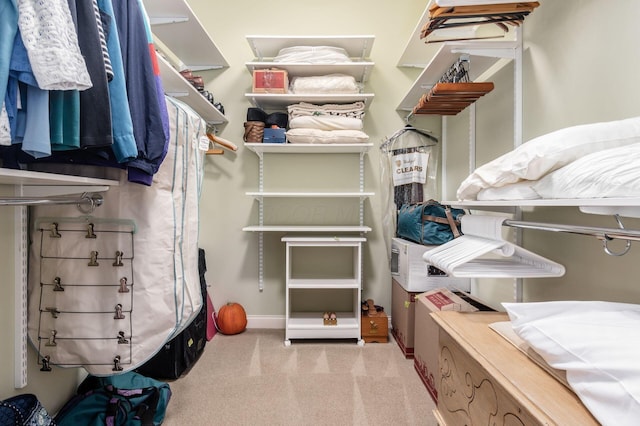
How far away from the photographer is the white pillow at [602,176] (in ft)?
2.42

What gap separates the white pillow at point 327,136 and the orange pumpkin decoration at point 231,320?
1.46 metres

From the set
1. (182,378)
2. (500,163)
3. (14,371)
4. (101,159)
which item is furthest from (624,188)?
(182,378)

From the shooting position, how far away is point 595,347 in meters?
0.67

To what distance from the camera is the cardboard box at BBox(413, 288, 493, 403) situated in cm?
176

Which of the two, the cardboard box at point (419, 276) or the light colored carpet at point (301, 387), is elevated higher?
the cardboard box at point (419, 276)

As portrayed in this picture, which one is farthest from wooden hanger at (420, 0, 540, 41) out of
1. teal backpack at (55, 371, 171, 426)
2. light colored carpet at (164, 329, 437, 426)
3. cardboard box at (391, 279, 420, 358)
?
teal backpack at (55, 371, 171, 426)

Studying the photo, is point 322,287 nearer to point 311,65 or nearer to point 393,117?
point 393,117

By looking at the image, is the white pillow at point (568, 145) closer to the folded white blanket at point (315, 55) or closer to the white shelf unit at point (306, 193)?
the white shelf unit at point (306, 193)

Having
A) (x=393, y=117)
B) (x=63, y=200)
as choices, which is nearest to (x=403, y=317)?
(x=393, y=117)

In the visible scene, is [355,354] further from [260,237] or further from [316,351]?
[260,237]

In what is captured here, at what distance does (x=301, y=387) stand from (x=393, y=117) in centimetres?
215

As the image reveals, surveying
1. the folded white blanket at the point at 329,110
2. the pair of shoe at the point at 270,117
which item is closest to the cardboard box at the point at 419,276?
the folded white blanket at the point at 329,110

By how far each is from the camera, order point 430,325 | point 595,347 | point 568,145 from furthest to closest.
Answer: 1. point 430,325
2. point 568,145
3. point 595,347

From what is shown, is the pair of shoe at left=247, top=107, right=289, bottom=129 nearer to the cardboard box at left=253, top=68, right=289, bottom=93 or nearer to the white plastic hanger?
the cardboard box at left=253, top=68, right=289, bottom=93
